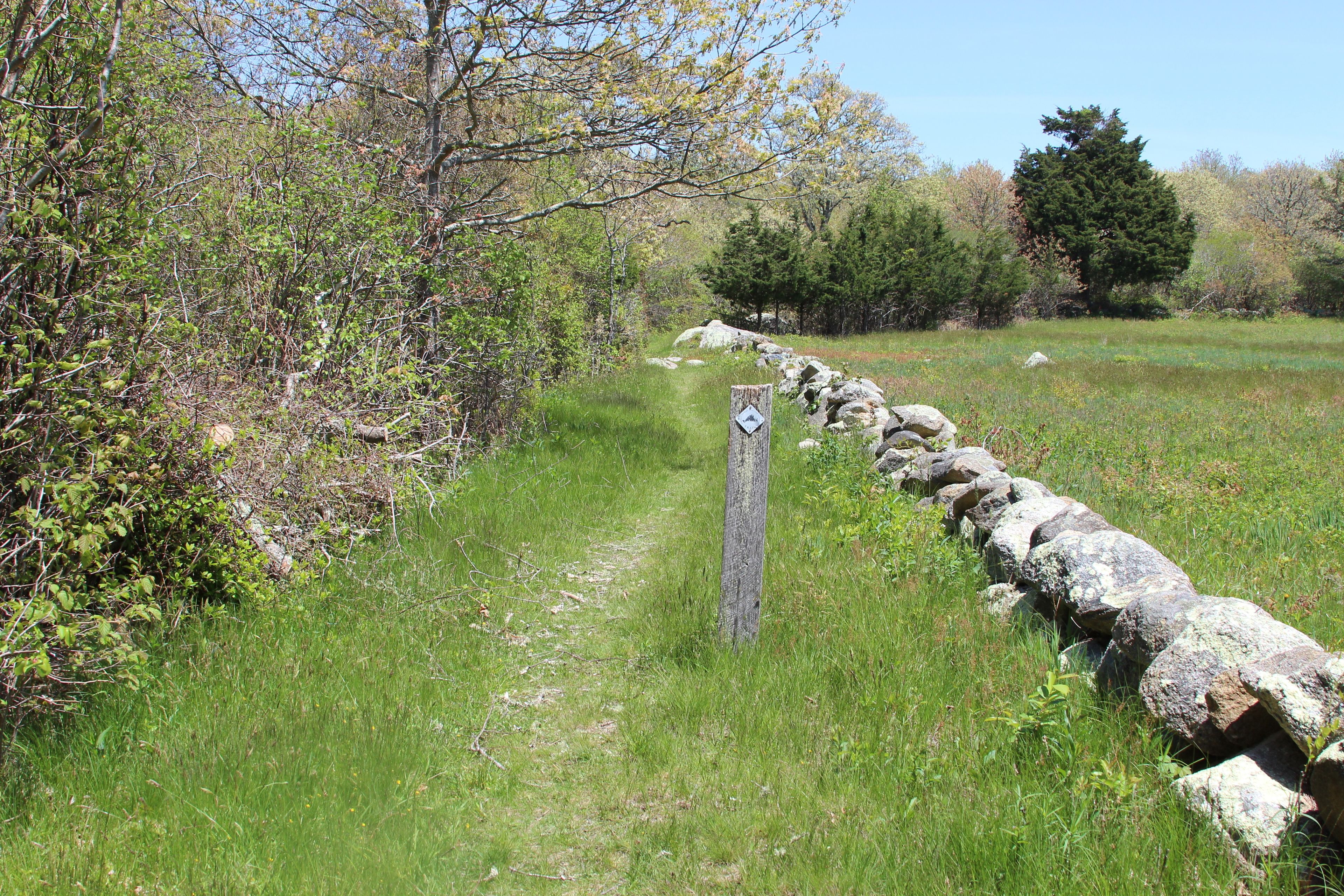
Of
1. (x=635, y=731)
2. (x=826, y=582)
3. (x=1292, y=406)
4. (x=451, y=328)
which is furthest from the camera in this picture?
(x=1292, y=406)

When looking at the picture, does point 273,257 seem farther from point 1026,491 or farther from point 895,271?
point 895,271

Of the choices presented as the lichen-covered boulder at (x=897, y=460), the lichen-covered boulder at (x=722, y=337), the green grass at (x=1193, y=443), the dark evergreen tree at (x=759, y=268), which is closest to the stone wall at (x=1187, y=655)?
the green grass at (x=1193, y=443)

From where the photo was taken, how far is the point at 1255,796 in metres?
2.93

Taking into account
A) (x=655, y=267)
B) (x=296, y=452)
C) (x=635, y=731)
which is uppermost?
(x=655, y=267)

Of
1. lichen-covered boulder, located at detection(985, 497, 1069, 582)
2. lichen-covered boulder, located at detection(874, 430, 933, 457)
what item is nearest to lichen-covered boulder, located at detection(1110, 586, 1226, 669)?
lichen-covered boulder, located at detection(985, 497, 1069, 582)

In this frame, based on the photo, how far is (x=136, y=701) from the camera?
3.84 m

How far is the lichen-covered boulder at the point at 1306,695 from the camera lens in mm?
2826

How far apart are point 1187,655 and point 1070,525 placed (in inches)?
67.8

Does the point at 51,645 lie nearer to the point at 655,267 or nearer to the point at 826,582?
the point at 826,582

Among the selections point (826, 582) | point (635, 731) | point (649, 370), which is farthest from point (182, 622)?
point (649, 370)

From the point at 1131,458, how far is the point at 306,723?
9.00 m

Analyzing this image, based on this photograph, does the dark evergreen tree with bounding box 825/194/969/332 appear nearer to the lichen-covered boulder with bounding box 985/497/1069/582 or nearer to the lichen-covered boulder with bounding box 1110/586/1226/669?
the lichen-covered boulder with bounding box 985/497/1069/582

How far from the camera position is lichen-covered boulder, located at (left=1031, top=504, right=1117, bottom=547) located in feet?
16.5

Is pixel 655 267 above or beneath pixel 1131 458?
above
